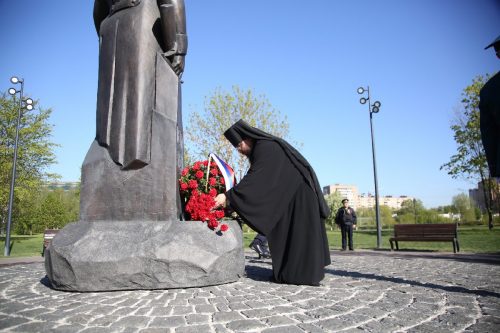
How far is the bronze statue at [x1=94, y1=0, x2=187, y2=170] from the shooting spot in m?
4.89

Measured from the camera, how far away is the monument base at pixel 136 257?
13.8 ft

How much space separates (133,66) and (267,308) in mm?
3909

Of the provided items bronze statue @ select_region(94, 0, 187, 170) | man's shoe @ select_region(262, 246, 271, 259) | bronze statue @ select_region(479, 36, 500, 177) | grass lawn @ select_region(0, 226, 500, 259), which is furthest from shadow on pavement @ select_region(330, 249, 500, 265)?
bronze statue @ select_region(94, 0, 187, 170)

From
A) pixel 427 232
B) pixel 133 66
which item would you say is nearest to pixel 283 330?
pixel 133 66

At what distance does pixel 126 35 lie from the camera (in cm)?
515

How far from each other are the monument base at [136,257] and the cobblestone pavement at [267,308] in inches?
5.5

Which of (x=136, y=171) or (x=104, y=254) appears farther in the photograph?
(x=136, y=171)

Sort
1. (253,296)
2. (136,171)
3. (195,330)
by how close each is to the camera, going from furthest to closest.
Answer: (136,171) → (253,296) → (195,330)

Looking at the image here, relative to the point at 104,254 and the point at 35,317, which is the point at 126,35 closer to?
the point at 104,254

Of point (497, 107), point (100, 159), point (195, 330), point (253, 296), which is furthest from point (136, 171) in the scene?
point (497, 107)

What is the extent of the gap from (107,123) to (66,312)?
275 centimetres

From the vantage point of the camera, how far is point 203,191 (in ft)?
17.2

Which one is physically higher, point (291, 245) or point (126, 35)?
point (126, 35)

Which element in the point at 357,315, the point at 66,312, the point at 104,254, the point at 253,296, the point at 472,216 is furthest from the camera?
the point at 472,216
